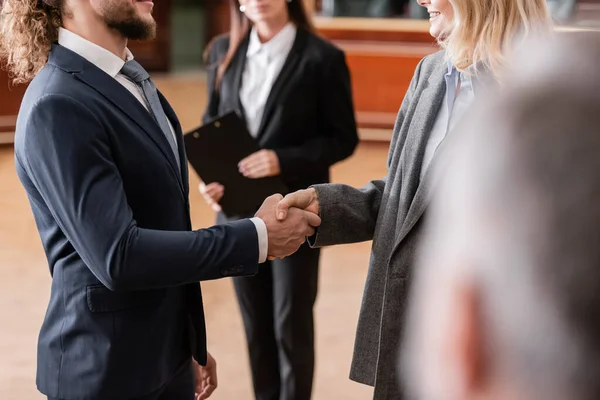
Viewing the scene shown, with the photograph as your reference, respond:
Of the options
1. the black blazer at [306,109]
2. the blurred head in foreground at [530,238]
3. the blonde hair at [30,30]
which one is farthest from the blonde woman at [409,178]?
the blurred head in foreground at [530,238]

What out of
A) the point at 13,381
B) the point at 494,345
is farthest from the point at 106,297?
the point at 13,381

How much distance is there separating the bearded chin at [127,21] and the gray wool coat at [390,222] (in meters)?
0.56

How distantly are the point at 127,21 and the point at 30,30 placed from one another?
208 mm

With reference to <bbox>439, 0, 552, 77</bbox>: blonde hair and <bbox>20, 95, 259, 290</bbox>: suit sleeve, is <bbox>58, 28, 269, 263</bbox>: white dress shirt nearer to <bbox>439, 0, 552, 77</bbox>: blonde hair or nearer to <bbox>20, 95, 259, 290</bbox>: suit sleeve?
<bbox>20, 95, 259, 290</bbox>: suit sleeve

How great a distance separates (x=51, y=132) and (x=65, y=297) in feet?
1.17

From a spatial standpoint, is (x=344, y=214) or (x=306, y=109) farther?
(x=306, y=109)

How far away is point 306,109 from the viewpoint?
8.68ft

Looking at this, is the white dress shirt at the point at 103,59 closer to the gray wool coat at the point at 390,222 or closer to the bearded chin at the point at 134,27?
the bearded chin at the point at 134,27

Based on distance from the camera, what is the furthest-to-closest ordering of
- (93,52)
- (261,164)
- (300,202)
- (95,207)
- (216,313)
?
(216,313), (261,164), (300,202), (93,52), (95,207)

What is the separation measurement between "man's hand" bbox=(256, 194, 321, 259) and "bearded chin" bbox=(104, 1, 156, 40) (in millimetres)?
466

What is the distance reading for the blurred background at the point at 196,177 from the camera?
11.2 ft

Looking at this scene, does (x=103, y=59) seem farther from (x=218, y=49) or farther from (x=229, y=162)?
(x=218, y=49)

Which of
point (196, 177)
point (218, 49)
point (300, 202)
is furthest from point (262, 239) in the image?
point (196, 177)

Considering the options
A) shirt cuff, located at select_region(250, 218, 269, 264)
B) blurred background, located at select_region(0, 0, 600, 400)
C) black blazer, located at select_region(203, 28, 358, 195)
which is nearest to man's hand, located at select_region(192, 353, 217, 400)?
shirt cuff, located at select_region(250, 218, 269, 264)
